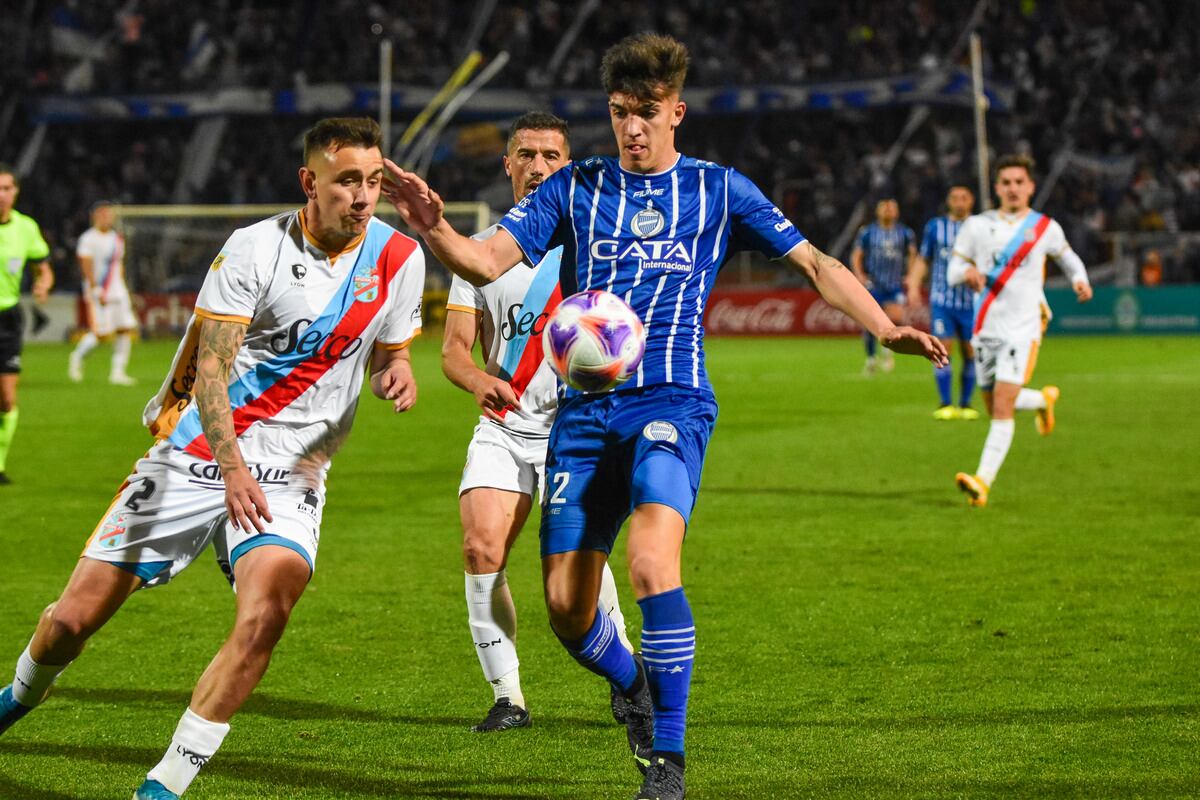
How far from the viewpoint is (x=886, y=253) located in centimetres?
2192

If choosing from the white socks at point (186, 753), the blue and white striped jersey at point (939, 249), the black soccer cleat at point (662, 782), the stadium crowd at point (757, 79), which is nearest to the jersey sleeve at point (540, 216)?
the black soccer cleat at point (662, 782)

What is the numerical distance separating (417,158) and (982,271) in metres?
29.4

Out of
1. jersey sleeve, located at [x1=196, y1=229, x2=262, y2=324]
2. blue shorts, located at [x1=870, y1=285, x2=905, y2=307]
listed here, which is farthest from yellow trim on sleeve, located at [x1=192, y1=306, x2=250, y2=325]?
blue shorts, located at [x1=870, y1=285, x2=905, y2=307]

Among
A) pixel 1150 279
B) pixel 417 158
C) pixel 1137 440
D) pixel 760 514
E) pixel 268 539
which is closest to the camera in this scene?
pixel 268 539

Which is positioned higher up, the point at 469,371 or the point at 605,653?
the point at 469,371

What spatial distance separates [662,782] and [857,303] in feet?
5.14

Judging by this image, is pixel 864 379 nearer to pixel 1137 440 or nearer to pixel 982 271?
pixel 1137 440

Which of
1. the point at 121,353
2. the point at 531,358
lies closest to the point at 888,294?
the point at 121,353

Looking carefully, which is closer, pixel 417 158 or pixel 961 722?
pixel 961 722

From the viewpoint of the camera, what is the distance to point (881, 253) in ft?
71.9

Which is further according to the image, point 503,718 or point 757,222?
point 503,718

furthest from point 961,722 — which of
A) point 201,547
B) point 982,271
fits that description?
point 982,271

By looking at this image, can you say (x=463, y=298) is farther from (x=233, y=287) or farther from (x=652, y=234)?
(x=233, y=287)

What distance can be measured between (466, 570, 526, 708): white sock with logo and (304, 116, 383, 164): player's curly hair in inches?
67.7
